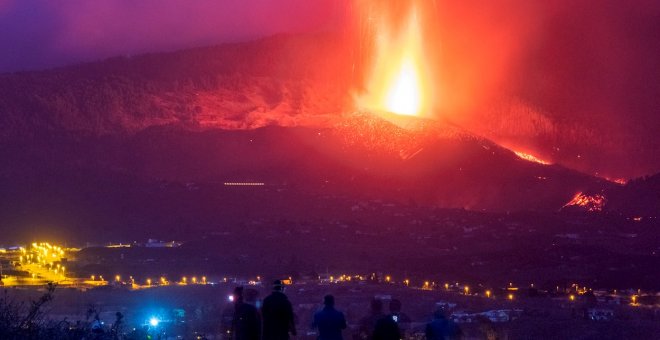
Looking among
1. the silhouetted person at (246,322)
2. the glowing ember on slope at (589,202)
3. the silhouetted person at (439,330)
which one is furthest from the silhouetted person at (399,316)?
the glowing ember on slope at (589,202)

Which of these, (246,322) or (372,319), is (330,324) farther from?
(372,319)

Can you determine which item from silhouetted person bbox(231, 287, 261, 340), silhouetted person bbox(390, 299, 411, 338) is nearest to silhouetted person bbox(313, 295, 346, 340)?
silhouetted person bbox(231, 287, 261, 340)

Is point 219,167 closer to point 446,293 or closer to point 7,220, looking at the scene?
point 7,220

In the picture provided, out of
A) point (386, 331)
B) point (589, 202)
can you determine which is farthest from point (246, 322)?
point (589, 202)

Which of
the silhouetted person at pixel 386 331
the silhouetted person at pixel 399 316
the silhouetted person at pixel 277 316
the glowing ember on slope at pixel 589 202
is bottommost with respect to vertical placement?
the silhouetted person at pixel 386 331

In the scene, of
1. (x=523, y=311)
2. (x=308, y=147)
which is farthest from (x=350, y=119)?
(x=523, y=311)

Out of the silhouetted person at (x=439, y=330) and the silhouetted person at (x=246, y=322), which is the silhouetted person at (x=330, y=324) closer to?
the silhouetted person at (x=246, y=322)
